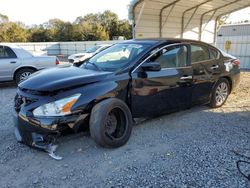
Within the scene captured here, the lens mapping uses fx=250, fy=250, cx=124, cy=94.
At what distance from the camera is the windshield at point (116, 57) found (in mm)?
4258

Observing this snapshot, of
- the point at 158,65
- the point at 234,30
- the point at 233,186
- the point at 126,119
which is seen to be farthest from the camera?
the point at 234,30

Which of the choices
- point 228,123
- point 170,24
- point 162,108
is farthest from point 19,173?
point 170,24

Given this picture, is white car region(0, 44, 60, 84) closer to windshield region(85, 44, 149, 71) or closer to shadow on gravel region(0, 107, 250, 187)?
windshield region(85, 44, 149, 71)

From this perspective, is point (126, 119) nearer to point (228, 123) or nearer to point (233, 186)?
point (233, 186)

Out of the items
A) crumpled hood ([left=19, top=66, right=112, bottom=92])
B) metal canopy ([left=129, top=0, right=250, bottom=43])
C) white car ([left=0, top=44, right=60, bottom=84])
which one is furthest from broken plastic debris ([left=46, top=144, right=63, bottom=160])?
metal canopy ([left=129, top=0, right=250, bottom=43])

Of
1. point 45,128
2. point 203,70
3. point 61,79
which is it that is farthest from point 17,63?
point 203,70

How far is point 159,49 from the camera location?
14.6 feet

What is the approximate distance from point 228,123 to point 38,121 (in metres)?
3.54

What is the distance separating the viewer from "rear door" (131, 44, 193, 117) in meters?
4.18

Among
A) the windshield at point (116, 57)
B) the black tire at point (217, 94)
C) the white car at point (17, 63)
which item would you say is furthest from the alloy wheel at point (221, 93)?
the white car at point (17, 63)

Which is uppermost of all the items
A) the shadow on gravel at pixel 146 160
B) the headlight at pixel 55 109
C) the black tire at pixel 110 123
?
the headlight at pixel 55 109

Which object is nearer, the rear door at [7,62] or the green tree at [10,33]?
the rear door at [7,62]

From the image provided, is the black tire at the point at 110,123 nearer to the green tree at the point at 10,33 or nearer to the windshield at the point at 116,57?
the windshield at the point at 116,57

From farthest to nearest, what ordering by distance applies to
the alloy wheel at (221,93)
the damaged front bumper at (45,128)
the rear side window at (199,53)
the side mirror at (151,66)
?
the alloy wheel at (221,93)
the rear side window at (199,53)
the side mirror at (151,66)
the damaged front bumper at (45,128)
